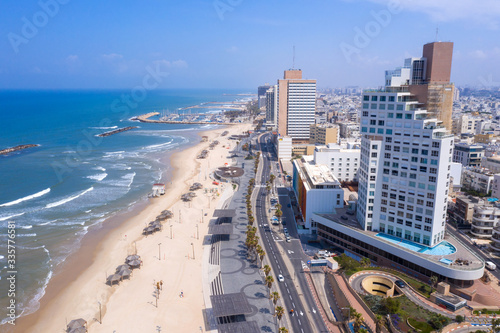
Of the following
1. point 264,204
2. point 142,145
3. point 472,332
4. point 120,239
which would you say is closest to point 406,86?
point 472,332

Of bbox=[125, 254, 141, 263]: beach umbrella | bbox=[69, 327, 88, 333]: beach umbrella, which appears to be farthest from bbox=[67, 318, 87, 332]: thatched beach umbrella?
bbox=[125, 254, 141, 263]: beach umbrella

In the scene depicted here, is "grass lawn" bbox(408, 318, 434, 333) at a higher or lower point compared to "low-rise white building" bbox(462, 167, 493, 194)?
lower

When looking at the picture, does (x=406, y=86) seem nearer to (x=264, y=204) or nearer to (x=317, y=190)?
(x=317, y=190)

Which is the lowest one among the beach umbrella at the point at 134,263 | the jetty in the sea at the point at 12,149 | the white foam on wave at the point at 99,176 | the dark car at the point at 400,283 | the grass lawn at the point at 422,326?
the beach umbrella at the point at 134,263

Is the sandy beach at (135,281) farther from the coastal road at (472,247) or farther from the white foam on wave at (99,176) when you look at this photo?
the coastal road at (472,247)

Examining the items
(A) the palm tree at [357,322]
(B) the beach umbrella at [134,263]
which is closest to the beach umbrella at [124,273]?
(B) the beach umbrella at [134,263]

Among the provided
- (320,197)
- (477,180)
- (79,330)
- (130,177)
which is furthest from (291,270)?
(130,177)

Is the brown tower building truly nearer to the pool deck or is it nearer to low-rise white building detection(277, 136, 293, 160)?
the pool deck
